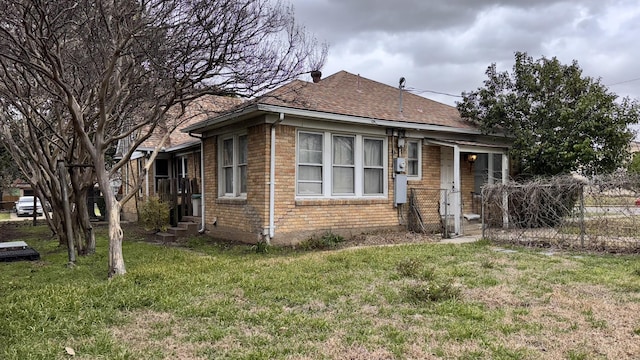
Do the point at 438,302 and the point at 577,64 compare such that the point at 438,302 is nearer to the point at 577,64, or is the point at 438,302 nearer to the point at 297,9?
the point at 297,9

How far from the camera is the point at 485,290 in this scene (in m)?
5.89

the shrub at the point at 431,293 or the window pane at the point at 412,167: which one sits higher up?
the window pane at the point at 412,167

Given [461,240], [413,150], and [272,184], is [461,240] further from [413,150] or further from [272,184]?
[272,184]

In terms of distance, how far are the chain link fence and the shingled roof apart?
10.8ft

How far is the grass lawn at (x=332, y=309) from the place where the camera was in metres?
3.95

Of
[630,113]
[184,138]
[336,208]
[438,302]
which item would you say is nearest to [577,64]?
[630,113]

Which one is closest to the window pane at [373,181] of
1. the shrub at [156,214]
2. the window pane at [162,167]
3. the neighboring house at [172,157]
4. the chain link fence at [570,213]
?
the chain link fence at [570,213]

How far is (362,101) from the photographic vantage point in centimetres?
1276

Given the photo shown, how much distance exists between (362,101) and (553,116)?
5174 millimetres

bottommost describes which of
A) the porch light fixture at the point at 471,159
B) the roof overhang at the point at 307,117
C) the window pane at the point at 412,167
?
the window pane at the point at 412,167

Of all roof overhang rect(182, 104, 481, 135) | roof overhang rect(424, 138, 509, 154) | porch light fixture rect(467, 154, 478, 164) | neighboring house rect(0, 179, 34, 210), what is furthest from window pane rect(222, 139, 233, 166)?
neighboring house rect(0, 179, 34, 210)

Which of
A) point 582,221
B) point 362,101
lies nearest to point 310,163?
point 362,101

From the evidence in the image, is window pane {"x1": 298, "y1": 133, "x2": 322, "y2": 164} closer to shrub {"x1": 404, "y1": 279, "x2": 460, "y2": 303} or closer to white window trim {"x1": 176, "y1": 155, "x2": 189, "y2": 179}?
shrub {"x1": 404, "y1": 279, "x2": 460, "y2": 303}

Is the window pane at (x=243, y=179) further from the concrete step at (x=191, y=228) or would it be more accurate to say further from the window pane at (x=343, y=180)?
the concrete step at (x=191, y=228)
